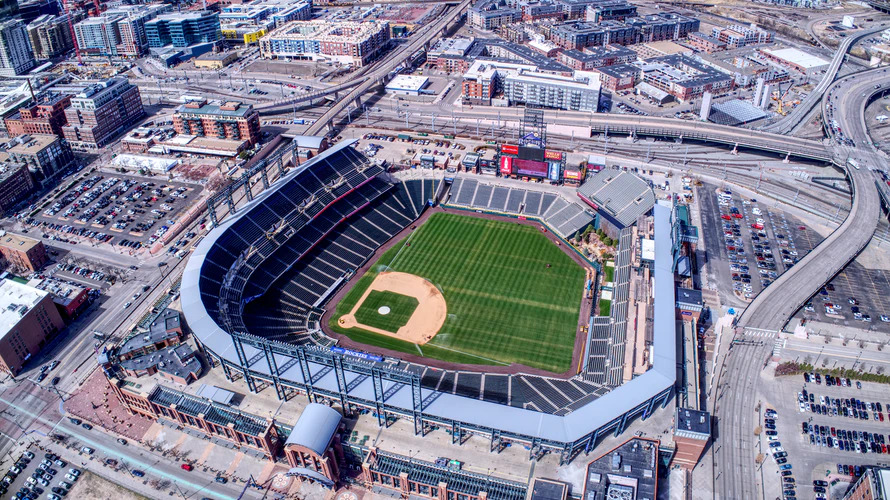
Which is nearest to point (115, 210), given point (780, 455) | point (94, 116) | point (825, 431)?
point (94, 116)

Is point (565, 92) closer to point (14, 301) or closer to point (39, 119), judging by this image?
Answer: point (14, 301)

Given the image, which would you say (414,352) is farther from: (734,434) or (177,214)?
(177,214)

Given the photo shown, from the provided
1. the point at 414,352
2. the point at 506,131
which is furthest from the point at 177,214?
the point at 506,131

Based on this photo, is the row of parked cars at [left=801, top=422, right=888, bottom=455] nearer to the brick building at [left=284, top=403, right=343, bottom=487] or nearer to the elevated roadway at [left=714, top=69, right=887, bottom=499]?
the elevated roadway at [left=714, top=69, right=887, bottom=499]

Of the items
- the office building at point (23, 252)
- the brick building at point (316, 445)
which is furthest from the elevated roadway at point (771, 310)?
the office building at point (23, 252)

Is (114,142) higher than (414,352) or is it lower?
higher
